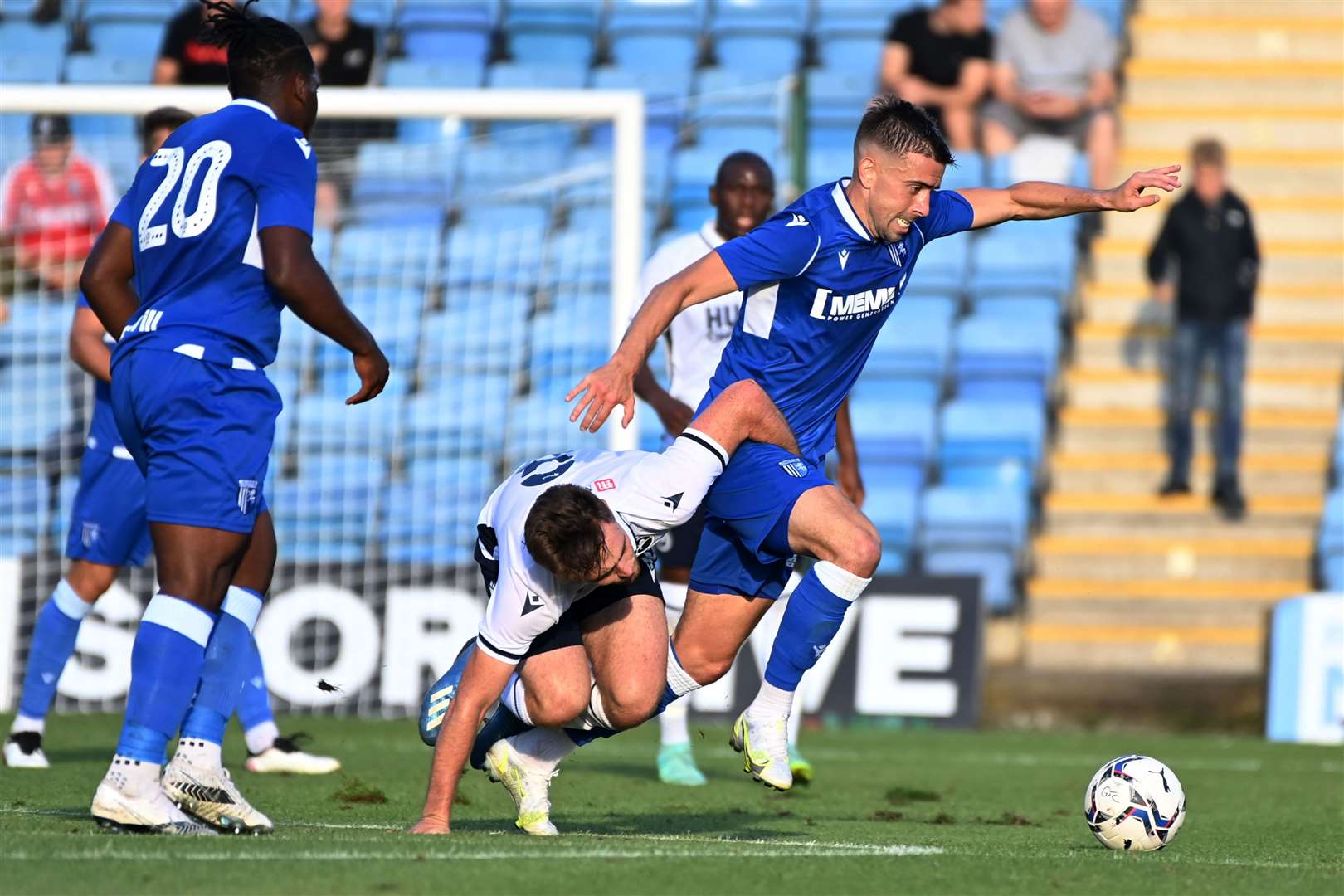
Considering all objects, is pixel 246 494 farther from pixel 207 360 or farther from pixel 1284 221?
pixel 1284 221

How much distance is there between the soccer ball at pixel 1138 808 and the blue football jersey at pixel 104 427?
4.26m

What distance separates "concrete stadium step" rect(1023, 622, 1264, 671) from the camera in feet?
40.0

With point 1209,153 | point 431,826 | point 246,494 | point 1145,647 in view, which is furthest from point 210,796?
point 1209,153

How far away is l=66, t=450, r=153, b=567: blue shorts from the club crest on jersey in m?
2.81

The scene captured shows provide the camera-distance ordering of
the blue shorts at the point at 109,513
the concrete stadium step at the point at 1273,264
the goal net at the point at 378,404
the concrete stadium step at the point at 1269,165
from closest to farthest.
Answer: the blue shorts at the point at 109,513
the goal net at the point at 378,404
the concrete stadium step at the point at 1273,264
the concrete stadium step at the point at 1269,165

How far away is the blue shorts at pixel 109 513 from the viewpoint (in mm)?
7844

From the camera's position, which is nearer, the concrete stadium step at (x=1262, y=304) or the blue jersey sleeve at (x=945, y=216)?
the blue jersey sleeve at (x=945, y=216)

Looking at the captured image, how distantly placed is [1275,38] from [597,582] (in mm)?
11892

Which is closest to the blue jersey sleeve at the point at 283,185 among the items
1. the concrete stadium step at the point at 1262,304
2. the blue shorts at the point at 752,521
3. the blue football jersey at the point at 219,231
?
the blue football jersey at the point at 219,231

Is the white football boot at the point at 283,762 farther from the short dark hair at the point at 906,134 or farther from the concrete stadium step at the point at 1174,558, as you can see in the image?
the concrete stadium step at the point at 1174,558

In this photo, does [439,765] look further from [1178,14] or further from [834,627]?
[1178,14]

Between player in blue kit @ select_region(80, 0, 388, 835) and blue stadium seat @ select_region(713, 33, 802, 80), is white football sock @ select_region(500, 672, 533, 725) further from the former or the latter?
blue stadium seat @ select_region(713, 33, 802, 80)

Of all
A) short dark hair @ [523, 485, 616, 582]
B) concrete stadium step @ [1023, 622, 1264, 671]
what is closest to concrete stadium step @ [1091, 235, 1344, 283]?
concrete stadium step @ [1023, 622, 1264, 671]

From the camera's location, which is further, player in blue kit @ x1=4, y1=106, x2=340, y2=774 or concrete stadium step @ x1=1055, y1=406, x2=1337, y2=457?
concrete stadium step @ x1=1055, y1=406, x2=1337, y2=457
